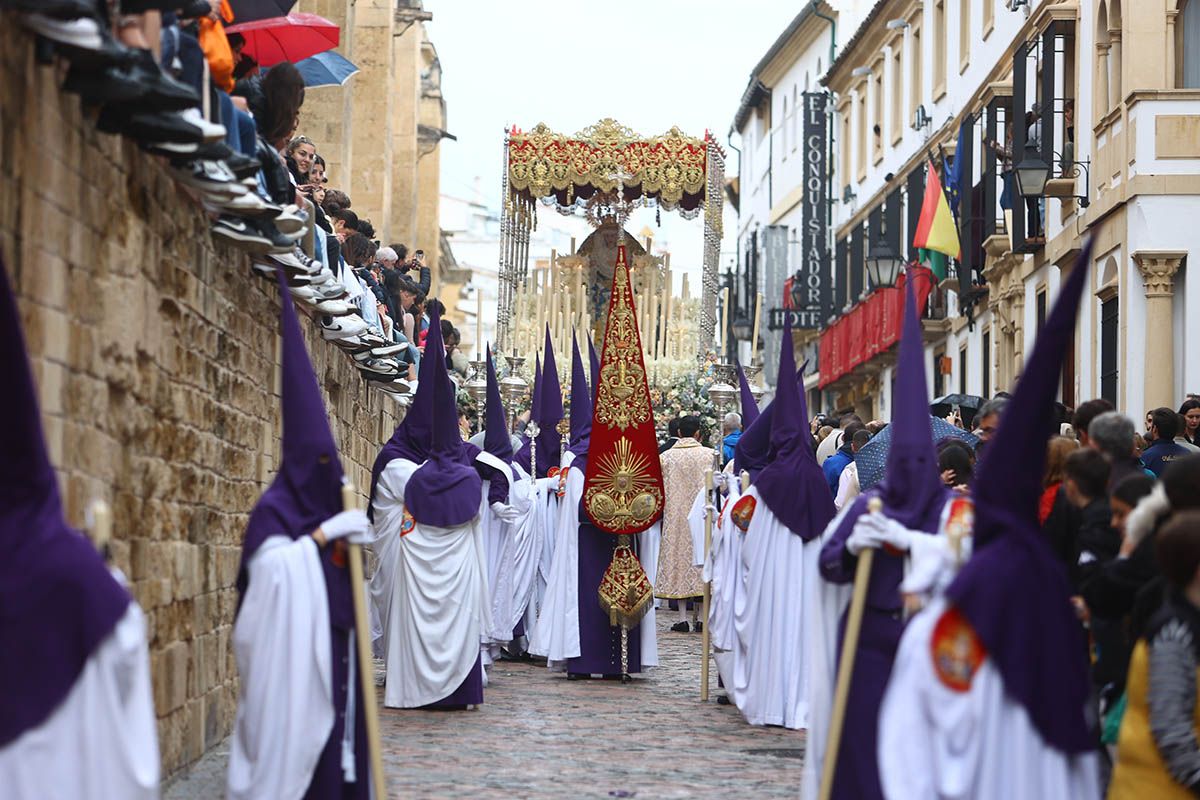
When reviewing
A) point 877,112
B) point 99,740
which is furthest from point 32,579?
point 877,112

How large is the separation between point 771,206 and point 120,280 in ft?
180

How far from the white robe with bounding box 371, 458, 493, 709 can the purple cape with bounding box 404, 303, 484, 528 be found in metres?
0.12

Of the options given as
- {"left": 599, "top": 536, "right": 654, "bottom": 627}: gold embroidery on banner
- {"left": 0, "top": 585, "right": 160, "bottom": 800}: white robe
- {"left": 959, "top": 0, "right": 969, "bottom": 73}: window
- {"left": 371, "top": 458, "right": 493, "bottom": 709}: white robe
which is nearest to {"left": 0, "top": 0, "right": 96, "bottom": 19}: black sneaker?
{"left": 0, "top": 585, "right": 160, "bottom": 800}: white robe

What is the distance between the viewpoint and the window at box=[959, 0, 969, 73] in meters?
34.6

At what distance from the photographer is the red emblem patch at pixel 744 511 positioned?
45.5ft

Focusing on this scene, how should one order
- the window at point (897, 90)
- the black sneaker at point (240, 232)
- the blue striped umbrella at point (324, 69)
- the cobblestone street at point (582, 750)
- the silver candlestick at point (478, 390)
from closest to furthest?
the cobblestone street at point (582, 750), the black sneaker at point (240, 232), the blue striped umbrella at point (324, 69), the silver candlestick at point (478, 390), the window at point (897, 90)

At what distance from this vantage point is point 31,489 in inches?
251

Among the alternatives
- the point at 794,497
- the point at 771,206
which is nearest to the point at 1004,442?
the point at 794,497

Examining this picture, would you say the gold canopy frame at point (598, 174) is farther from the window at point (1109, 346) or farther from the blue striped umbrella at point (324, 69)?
the blue striped umbrella at point (324, 69)

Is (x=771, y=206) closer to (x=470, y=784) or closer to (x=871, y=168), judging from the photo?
(x=871, y=168)

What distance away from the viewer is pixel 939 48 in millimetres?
37500

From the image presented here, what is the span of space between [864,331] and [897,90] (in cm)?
495

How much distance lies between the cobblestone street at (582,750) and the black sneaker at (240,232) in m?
2.86

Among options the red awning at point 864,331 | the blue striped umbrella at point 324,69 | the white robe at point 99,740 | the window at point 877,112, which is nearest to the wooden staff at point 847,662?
the white robe at point 99,740
